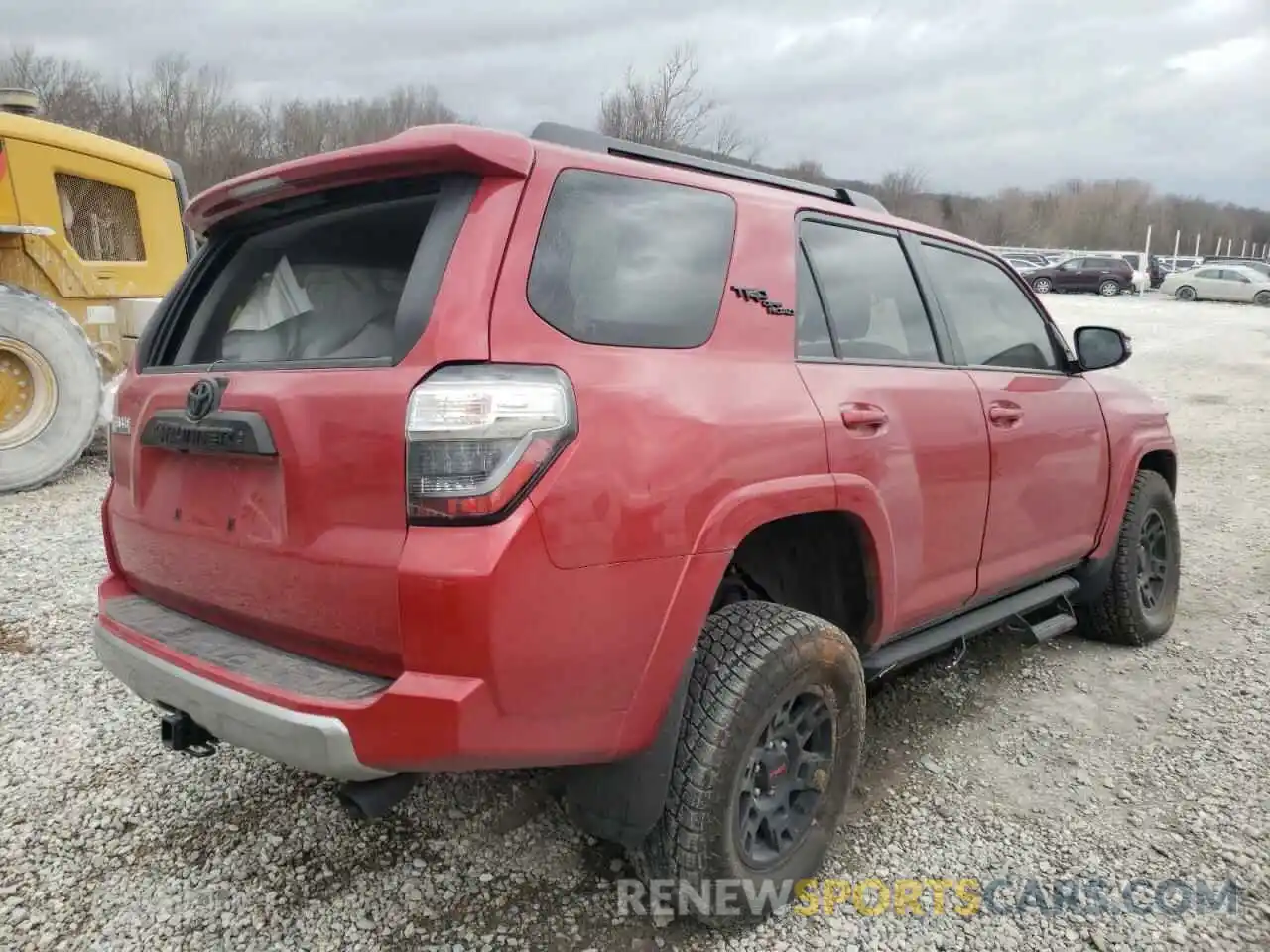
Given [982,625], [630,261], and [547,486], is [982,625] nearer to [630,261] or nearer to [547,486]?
[630,261]

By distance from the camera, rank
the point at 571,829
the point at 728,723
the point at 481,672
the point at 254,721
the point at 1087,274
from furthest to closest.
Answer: the point at 1087,274
the point at 571,829
the point at 728,723
the point at 254,721
the point at 481,672

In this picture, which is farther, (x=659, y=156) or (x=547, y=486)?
(x=659, y=156)

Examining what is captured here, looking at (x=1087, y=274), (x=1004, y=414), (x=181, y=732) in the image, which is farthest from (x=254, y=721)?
(x=1087, y=274)

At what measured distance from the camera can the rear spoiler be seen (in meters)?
1.93

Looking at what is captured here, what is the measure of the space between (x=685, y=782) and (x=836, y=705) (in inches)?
22.7

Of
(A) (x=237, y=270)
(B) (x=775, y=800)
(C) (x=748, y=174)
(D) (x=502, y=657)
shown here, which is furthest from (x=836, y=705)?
(A) (x=237, y=270)

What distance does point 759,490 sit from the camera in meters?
2.17

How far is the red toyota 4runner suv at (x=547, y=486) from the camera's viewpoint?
1.80m

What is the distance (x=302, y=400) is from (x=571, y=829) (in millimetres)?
1532

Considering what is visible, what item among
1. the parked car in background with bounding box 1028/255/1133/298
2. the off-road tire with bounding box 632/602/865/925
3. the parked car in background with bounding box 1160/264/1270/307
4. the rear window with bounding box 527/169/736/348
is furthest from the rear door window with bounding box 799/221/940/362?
the parked car in background with bounding box 1160/264/1270/307

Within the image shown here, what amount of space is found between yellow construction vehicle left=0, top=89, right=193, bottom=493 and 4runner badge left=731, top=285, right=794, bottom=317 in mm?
Result: 5310

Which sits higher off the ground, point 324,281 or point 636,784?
point 324,281

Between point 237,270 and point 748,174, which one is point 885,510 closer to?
point 748,174

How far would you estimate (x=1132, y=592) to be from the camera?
13.5 ft
